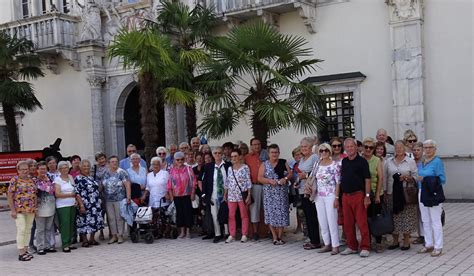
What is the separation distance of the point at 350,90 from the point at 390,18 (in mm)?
2086

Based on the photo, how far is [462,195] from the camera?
45.1 feet

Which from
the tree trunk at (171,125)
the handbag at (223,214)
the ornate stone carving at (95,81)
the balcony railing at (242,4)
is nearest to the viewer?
the handbag at (223,214)

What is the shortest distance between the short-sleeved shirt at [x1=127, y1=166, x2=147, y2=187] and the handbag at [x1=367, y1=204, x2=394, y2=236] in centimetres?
459

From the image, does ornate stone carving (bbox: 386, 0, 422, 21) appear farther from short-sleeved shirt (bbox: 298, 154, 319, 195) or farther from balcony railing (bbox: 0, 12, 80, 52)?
balcony railing (bbox: 0, 12, 80, 52)

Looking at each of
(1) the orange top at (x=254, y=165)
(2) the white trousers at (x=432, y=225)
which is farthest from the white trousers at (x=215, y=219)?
(2) the white trousers at (x=432, y=225)

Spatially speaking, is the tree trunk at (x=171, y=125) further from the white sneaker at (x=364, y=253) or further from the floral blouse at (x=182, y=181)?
the white sneaker at (x=364, y=253)

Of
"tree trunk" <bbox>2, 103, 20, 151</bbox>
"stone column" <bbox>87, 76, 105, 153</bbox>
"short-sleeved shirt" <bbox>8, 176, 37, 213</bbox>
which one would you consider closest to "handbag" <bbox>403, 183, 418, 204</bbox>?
"short-sleeved shirt" <bbox>8, 176, 37, 213</bbox>

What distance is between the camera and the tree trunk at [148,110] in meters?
12.8

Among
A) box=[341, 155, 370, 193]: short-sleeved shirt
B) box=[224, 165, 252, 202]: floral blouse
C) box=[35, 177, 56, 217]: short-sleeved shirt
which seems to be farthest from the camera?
box=[224, 165, 252, 202]: floral blouse

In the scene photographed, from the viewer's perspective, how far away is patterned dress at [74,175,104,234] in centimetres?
1029

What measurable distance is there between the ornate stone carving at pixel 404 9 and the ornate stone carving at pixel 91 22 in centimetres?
989

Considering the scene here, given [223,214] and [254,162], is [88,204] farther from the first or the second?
[254,162]

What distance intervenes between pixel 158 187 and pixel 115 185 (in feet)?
2.61

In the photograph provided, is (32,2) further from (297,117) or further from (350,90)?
(297,117)
